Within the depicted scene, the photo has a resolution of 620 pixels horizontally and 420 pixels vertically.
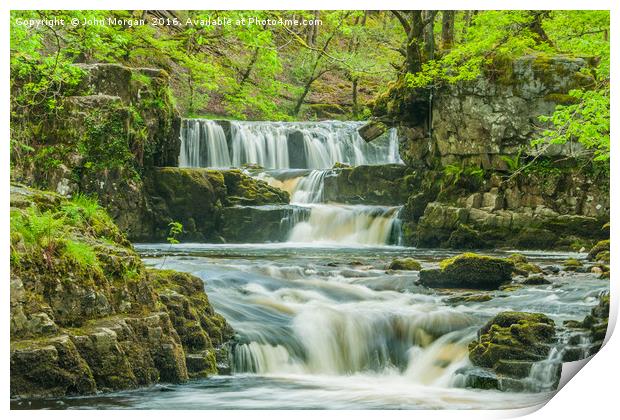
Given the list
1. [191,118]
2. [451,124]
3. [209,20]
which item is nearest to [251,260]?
[191,118]

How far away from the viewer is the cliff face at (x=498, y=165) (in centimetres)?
892

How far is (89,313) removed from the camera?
693 cm

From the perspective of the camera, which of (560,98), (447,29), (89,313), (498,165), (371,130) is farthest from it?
(371,130)

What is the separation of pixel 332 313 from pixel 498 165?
293cm

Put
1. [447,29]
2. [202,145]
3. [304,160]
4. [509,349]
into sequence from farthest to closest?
1. [304,160]
2. [202,145]
3. [447,29]
4. [509,349]

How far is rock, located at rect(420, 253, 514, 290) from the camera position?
845cm

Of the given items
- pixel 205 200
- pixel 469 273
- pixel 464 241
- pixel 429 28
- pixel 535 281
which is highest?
pixel 429 28

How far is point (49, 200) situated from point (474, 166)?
5.17 m

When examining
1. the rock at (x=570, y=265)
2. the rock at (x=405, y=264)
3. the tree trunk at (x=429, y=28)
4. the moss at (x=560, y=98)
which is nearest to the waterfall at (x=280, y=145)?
the rock at (x=405, y=264)

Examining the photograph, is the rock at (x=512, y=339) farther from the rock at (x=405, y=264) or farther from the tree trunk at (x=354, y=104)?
the tree trunk at (x=354, y=104)

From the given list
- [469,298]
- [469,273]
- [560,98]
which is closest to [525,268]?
[469,273]

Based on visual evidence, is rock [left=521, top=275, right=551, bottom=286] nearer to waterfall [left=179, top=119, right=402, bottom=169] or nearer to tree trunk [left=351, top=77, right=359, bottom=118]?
waterfall [left=179, top=119, right=402, bottom=169]

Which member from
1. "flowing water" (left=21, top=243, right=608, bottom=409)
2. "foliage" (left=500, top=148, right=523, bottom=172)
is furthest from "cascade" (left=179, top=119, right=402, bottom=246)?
"foliage" (left=500, top=148, right=523, bottom=172)

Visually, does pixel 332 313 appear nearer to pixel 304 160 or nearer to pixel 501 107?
pixel 304 160
